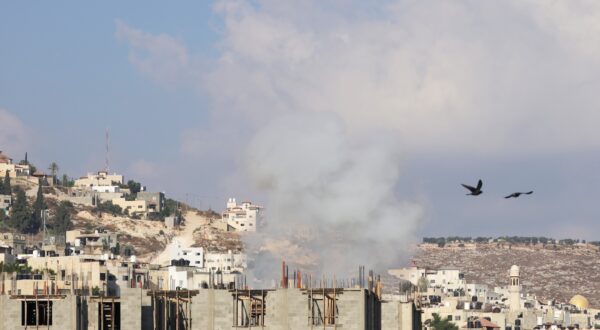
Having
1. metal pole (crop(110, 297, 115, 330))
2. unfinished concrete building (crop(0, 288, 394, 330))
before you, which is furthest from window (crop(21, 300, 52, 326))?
unfinished concrete building (crop(0, 288, 394, 330))

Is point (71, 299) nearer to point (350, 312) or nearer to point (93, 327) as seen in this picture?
point (93, 327)

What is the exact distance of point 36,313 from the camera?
107 metres

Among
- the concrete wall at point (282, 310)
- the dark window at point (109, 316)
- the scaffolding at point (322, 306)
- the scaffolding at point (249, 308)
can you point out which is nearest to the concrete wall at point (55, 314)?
the dark window at point (109, 316)

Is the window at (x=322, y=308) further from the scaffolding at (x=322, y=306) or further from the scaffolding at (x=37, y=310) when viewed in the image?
the scaffolding at (x=37, y=310)

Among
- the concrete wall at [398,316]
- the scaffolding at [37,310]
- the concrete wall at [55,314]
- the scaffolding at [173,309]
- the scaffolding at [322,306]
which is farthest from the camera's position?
the concrete wall at [398,316]

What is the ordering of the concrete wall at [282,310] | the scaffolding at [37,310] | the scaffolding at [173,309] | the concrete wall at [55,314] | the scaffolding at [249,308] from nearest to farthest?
the concrete wall at [55,314] < the scaffolding at [37,310] < the scaffolding at [173,309] < the concrete wall at [282,310] < the scaffolding at [249,308]

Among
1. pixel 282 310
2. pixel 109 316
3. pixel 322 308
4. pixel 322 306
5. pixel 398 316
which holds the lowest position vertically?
pixel 398 316

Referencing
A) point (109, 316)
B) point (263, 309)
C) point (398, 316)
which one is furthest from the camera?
Answer: point (398, 316)

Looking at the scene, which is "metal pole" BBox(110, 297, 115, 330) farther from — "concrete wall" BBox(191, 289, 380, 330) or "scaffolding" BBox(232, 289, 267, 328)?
"scaffolding" BBox(232, 289, 267, 328)

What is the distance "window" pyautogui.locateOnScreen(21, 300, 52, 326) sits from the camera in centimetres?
10700

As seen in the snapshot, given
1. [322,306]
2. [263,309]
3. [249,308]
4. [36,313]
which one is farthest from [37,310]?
[322,306]

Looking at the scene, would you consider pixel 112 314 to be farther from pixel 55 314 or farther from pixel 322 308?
pixel 322 308

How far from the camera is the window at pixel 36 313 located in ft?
351

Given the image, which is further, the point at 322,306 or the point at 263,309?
the point at 263,309
